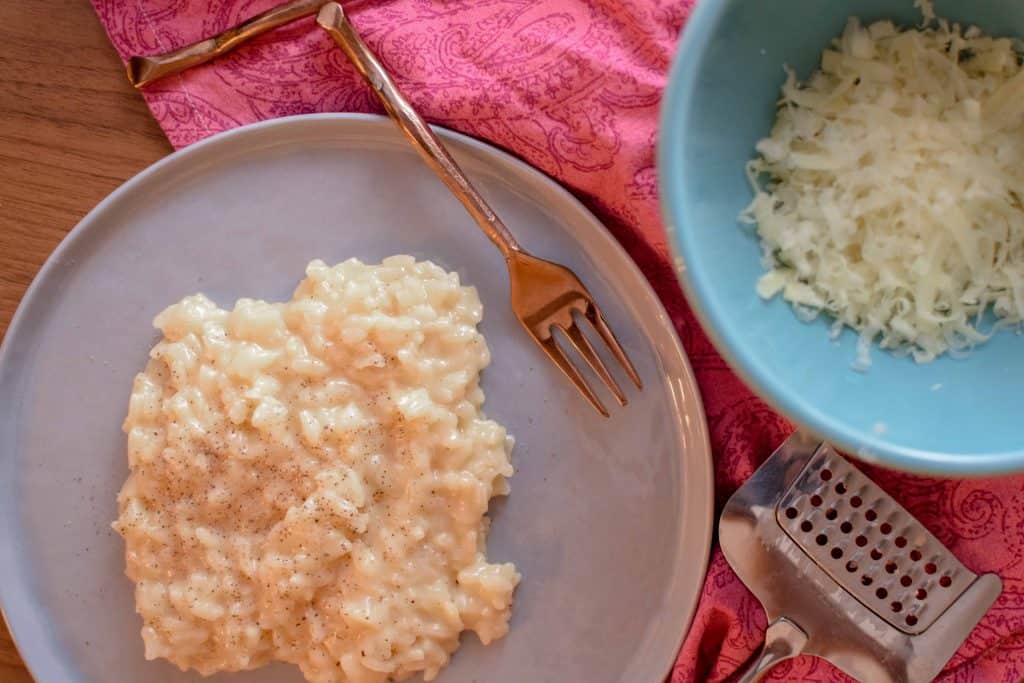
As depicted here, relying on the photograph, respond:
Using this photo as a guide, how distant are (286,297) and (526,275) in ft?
1.31

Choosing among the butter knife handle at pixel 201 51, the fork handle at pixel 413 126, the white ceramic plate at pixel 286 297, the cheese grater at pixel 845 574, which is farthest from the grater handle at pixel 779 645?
the butter knife handle at pixel 201 51

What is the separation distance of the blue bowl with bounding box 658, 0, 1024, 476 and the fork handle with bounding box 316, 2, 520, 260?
13.6 inches

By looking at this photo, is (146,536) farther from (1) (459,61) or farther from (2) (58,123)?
(1) (459,61)

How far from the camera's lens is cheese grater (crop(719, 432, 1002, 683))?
143 centimetres

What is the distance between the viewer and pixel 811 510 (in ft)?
4.73

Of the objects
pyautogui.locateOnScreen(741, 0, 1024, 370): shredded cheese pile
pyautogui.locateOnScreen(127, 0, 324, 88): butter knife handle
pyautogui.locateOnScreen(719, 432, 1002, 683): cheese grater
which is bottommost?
pyautogui.locateOnScreen(719, 432, 1002, 683): cheese grater

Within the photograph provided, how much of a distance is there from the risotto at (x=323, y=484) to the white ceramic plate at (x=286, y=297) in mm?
70

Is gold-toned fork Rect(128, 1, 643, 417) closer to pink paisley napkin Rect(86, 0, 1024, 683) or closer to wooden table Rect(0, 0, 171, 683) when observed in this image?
pink paisley napkin Rect(86, 0, 1024, 683)

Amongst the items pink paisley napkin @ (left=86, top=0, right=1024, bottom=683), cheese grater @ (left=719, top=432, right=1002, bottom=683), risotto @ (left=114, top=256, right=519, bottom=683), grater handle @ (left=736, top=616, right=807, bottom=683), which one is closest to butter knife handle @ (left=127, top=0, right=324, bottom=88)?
pink paisley napkin @ (left=86, top=0, right=1024, bottom=683)

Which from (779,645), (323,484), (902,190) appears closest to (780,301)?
(902,190)

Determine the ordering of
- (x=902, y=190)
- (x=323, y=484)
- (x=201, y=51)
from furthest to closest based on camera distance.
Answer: (x=201, y=51) → (x=323, y=484) → (x=902, y=190)

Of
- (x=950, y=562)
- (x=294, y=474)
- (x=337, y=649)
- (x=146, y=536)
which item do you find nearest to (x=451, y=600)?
(x=337, y=649)

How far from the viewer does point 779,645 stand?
145cm

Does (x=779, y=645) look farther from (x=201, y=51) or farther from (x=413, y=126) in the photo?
(x=201, y=51)
